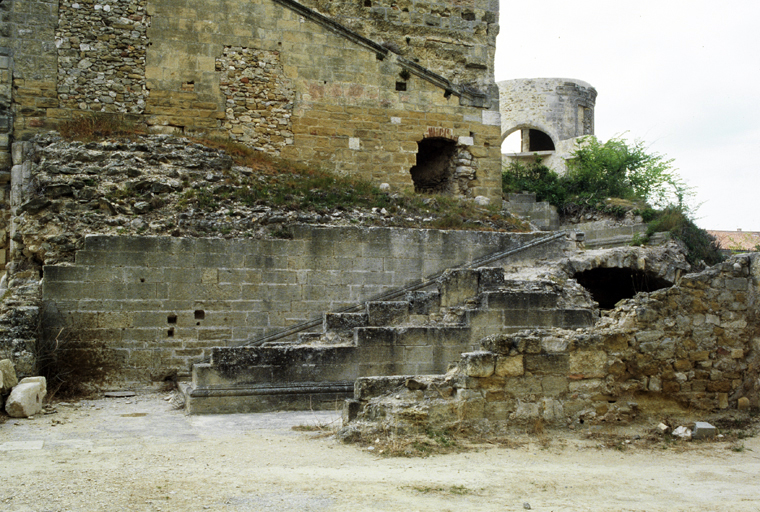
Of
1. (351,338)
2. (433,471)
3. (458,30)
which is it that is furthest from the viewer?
(458,30)

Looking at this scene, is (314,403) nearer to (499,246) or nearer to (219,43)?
(499,246)

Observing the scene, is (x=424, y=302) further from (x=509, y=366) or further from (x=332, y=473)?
(x=332, y=473)

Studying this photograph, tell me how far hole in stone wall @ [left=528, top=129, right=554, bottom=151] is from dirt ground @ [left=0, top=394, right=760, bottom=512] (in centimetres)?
2525

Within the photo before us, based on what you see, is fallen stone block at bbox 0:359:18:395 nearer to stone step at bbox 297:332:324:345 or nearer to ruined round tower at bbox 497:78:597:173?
stone step at bbox 297:332:324:345

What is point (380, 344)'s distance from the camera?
29.5 ft

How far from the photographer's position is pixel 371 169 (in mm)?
14352

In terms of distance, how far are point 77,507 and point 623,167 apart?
57.4 ft

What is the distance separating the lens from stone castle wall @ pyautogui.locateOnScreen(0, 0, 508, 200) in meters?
12.6

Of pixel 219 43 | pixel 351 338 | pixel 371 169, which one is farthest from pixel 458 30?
pixel 351 338

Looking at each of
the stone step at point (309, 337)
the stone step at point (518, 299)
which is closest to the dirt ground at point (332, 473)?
the stone step at point (309, 337)

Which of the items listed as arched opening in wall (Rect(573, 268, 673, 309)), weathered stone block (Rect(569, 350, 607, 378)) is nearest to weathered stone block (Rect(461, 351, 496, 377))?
weathered stone block (Rect(569, 350, 607, 378))

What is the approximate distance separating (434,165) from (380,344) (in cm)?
759

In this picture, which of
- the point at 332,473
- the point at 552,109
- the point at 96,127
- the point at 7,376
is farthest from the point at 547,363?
the point at 552,109

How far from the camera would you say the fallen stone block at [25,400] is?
753cm
